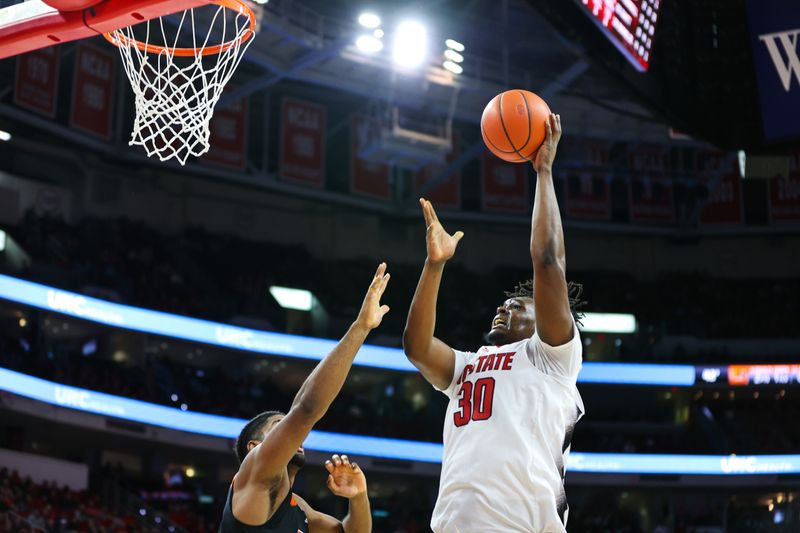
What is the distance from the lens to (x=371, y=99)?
19984 millimetres

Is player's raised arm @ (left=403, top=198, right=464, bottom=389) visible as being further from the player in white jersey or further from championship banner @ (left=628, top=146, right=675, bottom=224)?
championship banner @ (left=628, top=146, right=675, bottom=224)

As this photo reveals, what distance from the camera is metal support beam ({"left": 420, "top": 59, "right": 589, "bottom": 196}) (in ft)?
59.4

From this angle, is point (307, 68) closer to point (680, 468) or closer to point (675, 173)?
point (675, 173)

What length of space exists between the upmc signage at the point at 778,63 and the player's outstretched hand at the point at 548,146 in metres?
4.99

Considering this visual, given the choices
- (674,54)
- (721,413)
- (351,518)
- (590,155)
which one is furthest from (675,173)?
(351,518)

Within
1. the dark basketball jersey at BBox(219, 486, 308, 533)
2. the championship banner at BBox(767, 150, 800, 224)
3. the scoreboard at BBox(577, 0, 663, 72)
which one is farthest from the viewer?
the championship banner at BBox(767, 150, 800, 224)

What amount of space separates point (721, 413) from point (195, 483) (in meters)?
12.5

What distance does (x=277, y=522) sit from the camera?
3861 millimetres

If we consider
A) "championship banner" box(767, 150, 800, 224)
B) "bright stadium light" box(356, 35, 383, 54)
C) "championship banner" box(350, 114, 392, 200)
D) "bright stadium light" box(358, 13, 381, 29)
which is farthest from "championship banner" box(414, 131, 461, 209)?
"championship banner" box(767, 150, 800, 224)

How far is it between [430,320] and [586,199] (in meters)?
21.9

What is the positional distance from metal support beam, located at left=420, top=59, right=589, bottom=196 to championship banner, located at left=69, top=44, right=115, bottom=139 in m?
7.20

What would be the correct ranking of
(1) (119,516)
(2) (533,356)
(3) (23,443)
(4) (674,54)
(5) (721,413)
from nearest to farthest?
1. (2) (533,356)
2. (4) (674,54)
3. (1) (119,516)
4. (3) (23,443)
5. (5) (721,413)

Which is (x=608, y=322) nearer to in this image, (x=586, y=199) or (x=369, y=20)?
(x=586, y=199)

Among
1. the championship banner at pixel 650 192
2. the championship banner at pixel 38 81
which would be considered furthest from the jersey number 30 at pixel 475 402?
the championship banner at pixel 650 192
